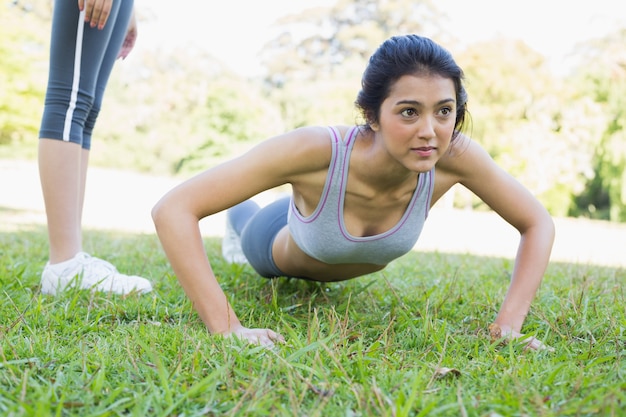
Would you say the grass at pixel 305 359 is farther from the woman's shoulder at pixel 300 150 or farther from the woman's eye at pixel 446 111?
the woman's eye at pixel 446 111

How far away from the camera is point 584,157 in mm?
14594

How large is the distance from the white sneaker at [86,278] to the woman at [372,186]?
53 centimetres

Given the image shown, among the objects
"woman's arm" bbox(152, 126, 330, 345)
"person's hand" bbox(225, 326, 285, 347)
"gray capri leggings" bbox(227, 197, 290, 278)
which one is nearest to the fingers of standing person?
"person's hand" bbox(225, 326, 285, 347)

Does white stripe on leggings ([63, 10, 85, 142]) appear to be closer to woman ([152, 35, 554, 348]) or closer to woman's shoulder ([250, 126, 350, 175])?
woman ([152, 35, 554, 348])

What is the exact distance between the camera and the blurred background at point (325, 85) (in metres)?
13.5

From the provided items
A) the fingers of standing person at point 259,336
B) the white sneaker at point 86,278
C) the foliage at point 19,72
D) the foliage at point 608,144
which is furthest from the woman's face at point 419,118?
the foliage at point 608,144

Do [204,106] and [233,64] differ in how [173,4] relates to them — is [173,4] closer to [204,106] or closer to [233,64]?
[233,64]

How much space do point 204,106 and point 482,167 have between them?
1960cm

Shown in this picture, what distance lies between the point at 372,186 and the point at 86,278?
1233mm

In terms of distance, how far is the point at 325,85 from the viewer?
20.4 metres

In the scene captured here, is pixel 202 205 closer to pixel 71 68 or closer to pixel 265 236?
pixel 265 236

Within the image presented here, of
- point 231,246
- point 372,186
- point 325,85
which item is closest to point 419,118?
point 372,186

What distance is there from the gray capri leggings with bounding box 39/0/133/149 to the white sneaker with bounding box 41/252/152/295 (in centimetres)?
52

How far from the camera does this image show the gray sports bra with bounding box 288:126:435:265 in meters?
2.09
